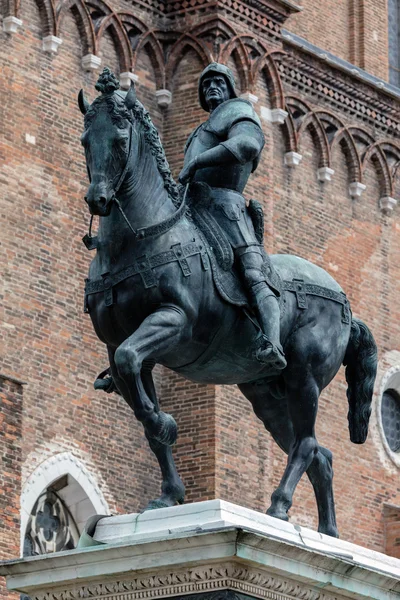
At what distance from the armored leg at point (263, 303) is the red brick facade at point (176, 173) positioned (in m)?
8.53

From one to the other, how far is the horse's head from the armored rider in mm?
786

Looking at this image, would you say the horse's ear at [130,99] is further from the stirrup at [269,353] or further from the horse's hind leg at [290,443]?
the horse's hind leg at [290,443]

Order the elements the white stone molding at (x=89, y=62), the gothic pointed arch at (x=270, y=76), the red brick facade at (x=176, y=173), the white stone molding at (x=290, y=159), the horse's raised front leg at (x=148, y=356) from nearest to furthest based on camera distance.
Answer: the horse's raised front leg at (x=148, y=356)
the red brick facade at (x=176, y=173)
the white stone molding at (x=89, y=62)
the gothic pointed arch at (x=270, y=76)
the white stone molding at (x=290, y=159)

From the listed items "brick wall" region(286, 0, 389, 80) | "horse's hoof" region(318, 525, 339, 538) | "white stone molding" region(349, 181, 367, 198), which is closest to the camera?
"horse's hoof" region(318, 525, 339, 538)

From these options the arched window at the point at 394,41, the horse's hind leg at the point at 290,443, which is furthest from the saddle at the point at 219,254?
the arched window at the point at 394,41

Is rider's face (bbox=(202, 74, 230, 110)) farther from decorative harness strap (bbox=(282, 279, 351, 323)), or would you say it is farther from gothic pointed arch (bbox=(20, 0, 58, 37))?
gothic pointed arch (bbox=(20, 0, 58, 37))

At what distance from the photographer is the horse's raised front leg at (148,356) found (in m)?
10.2

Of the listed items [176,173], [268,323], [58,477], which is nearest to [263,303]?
[268,323]

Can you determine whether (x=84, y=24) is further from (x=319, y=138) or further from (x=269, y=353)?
(x=269, y=353)

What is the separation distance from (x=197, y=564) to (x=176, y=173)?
13.9m

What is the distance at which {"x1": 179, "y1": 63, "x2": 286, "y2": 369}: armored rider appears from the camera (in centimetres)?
1080

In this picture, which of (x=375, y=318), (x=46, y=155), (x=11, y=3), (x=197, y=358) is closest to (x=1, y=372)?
(x=46, y=155)

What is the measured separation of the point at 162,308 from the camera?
34.3ft

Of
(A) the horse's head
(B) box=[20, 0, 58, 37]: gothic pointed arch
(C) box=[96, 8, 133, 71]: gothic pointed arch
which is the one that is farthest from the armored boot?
(C) box=[96, 8, 133, 71]: gothic pointed arch
